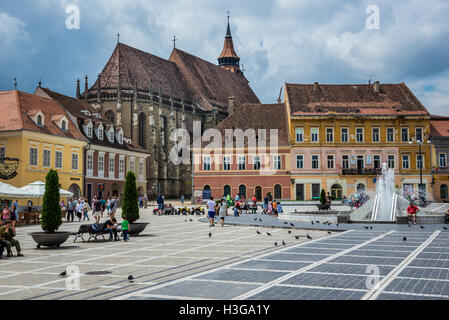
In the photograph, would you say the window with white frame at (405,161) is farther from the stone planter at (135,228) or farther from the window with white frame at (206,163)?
the stone planter at (135,228)

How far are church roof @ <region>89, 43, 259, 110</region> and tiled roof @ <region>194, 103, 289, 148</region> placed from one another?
→ 16194 millimetres

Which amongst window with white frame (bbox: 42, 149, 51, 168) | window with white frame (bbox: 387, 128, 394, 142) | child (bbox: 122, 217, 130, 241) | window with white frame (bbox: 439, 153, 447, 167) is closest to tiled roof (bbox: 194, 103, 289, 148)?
window with white frame (bbox: 387, 128, 394, 142)

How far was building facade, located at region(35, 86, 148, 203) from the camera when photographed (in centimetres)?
4497

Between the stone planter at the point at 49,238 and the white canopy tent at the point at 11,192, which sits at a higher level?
the white canopy tent at the point at 11,192

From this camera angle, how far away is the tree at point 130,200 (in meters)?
18.9

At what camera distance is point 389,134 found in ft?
174

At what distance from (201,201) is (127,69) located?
25.8 meters

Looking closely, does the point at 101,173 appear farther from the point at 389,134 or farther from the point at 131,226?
the point at 389,134

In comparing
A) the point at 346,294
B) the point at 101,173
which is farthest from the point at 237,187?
the point at 346,294

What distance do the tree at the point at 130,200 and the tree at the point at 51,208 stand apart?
331 cm

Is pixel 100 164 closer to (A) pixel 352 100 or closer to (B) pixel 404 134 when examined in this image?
(A) pixel 352 100

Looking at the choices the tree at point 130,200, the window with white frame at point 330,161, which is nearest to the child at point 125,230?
the tree at point 130,200

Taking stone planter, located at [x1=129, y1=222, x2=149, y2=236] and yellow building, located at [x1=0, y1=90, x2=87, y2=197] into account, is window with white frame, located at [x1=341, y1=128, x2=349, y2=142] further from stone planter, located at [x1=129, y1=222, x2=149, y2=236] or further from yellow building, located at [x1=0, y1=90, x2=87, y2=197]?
A: stone planter, located at [x1=129, y1=222, x2=149, y2=236]

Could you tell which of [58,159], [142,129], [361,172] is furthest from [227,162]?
[58,159]
